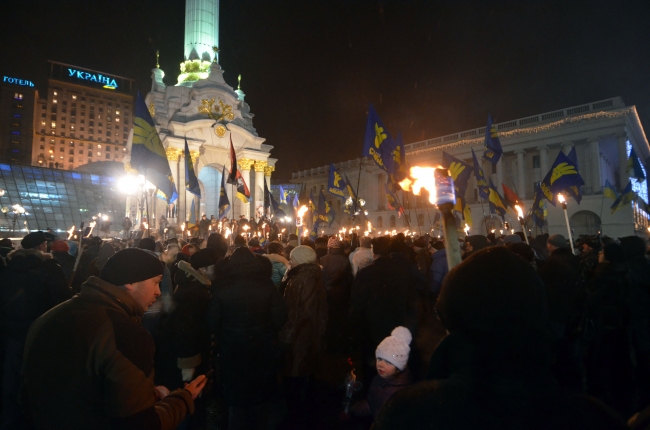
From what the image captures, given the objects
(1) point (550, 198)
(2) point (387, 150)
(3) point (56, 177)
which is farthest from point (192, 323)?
(3) point (56, 177)

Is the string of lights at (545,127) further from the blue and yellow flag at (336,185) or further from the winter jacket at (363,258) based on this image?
the winter jacket at (363,258)

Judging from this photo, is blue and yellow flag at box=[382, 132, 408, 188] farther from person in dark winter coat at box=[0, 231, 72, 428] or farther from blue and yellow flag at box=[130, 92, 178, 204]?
person in dark winter coat at box=[0, 231, 72, 428]

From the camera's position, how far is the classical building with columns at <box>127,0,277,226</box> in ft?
102

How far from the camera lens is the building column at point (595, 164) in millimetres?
34625

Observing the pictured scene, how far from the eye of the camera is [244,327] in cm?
371

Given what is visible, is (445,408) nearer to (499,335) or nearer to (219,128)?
(499,335)

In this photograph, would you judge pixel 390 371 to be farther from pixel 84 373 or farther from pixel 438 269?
pixel 438 269

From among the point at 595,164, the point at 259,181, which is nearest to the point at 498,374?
the point at 259,181

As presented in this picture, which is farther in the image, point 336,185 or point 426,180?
point 336,185

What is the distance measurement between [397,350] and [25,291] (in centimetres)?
426

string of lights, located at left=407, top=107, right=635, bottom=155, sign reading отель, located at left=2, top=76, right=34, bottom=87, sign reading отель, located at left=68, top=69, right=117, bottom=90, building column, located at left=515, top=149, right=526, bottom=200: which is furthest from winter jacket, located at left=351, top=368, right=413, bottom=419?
sign reading отель, located at left=68, top=69, right=117, bottom=90

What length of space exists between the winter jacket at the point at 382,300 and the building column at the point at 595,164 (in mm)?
38471

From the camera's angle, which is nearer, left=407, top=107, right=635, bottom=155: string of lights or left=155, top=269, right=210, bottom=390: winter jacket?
left=155, top=269, right=210, bottom=390: winter jacket

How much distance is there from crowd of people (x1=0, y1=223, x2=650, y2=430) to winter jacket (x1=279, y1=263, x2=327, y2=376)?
0.02 meters
